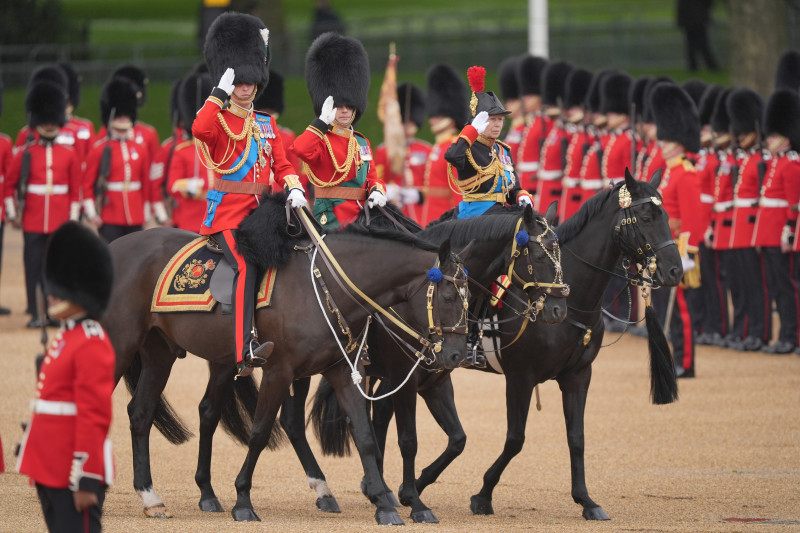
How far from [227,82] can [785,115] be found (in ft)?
20.9

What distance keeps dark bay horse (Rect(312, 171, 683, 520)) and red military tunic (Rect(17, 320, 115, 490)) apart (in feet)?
8.36

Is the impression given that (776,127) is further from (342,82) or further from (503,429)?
(342,82)

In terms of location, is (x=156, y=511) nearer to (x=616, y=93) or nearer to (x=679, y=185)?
(x=679, y=185)

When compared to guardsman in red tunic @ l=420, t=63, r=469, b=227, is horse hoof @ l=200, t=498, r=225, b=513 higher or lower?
lower

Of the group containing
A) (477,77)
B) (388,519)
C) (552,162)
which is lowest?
(388,519)

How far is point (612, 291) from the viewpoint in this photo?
42.2ft

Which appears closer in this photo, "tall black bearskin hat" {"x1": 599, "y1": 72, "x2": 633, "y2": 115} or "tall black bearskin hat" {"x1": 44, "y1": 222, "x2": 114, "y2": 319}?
"tall black bearskin hat" {"x1": 44, "y1": 222, "x2": 114, "y2": 319}

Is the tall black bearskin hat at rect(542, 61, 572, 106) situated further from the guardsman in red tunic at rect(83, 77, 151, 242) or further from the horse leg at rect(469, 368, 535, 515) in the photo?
the horse leg at rect(469, 368, 535, 515)

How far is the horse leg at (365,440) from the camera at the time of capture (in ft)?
20.1

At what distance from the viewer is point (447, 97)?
1194 cm

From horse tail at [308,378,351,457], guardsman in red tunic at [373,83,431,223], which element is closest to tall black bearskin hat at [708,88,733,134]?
guardsman in red tunic at [373,83,431,223]

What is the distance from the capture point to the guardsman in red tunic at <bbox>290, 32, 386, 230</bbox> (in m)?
7.26

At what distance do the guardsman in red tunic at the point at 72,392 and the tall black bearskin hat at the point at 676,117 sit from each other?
6595mm

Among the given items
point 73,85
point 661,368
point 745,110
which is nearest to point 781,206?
point 745,110
